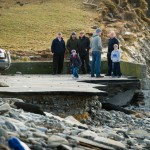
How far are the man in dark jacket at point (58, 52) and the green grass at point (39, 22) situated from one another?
24.4 feet

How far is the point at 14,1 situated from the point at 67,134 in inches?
1636

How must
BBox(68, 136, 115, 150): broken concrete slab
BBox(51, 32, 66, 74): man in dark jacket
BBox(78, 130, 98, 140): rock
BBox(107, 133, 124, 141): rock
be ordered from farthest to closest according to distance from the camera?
BBox(51, 32, 66, 74): man in dark jacket
BBox(107, 133, 124, 141): rock
BBox(78, 130, 98, 140): rock
BBox(68, 136, 115, 150): broken concrete slab

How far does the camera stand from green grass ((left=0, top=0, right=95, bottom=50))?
35.7 m

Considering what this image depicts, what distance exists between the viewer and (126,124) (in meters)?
15.0

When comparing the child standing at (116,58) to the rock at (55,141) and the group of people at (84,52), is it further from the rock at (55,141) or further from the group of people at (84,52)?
the rock at (55,141)

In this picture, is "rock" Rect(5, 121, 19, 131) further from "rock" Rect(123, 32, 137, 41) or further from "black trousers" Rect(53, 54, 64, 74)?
"rock" Rect(123, 32, 137, 41)

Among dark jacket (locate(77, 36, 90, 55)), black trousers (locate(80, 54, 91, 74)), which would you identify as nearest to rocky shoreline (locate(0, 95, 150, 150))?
dark jacket (locate(77, 36, 90, 55))

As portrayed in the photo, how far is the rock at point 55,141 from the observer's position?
943cm

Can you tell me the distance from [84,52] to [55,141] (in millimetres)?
14789

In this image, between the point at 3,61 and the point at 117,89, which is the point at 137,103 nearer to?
the point at 117,89

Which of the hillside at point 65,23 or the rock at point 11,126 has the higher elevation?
the hillside at point 65,23

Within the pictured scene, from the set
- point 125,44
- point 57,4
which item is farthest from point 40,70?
point 57,4

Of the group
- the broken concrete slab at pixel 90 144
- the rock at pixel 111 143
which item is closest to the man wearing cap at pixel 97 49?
the rock at pixel 111 143

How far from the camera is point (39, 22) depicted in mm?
42531
